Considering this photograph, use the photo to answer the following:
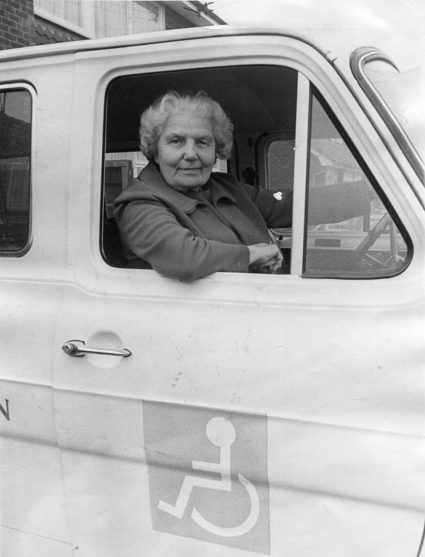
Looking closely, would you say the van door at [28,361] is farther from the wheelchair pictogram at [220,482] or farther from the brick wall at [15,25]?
the brick wall at [15,25]

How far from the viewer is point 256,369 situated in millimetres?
1465

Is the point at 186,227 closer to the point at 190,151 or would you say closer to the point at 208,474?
the point at 190,151

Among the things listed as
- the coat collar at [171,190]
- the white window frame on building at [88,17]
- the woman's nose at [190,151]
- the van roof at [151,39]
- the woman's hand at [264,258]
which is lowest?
the woman's hand at [264,258]

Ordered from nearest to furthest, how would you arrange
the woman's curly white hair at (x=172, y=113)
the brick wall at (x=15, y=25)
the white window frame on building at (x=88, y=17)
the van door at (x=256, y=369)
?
the van door at (x=256, y=369) → the woman's curly white hair at (x=172, y=113) → the white window frame on building at (x=88, y=17) → the brick wall at (x=15, y=25)

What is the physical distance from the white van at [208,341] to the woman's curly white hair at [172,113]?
0.17 ft

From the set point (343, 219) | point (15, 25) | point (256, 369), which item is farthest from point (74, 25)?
point (256, 369)

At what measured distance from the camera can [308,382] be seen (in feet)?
4.63

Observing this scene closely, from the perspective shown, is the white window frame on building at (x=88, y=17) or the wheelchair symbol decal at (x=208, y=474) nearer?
the wheelchair symbol decal at (x=208, y=474)

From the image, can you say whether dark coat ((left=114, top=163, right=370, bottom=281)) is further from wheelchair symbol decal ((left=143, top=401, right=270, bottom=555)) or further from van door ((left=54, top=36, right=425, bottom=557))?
wheelchair symbol decal ((left=143, top=401, right=270, bottom=555))

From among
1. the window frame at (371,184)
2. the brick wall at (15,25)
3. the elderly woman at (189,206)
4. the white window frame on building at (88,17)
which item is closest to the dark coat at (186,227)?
the elderly woman at (189,206)

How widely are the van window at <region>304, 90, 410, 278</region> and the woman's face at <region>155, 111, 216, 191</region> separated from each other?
1.56ft

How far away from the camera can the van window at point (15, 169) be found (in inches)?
70.7

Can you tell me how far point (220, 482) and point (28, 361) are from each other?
665 mm

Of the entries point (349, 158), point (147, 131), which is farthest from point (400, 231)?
point (147, 131)
